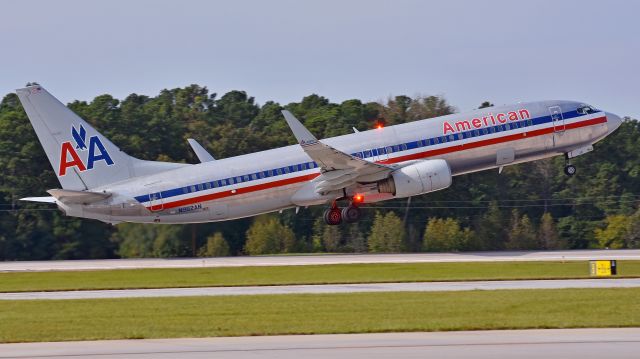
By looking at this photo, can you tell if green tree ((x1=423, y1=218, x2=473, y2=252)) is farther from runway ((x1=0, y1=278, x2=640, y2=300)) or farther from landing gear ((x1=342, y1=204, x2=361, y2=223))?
runway ((x1=0, y1=278, x2=640, y2=300))

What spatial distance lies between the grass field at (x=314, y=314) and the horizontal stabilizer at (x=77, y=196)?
13.1 m

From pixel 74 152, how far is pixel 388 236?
105 feet

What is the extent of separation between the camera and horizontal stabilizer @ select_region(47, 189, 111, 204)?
176ft

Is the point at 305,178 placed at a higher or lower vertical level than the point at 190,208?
higher

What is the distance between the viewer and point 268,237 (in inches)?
2972

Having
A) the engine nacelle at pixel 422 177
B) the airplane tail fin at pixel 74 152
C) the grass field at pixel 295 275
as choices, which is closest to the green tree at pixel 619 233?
the grass field at pixel 295 275

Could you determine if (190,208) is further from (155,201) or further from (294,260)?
(294,260)

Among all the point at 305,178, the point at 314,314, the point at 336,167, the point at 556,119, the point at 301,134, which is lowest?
the point at 314,314

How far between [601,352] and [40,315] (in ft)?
63.5

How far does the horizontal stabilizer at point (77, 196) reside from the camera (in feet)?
176

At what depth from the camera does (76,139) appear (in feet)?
186

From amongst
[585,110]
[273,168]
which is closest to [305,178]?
[273,168]

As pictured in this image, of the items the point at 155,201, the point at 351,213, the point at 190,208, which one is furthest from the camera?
the point at 351,213

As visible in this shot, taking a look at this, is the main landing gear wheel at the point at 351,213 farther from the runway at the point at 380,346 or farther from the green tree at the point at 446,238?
the runway at the point at 380,346
